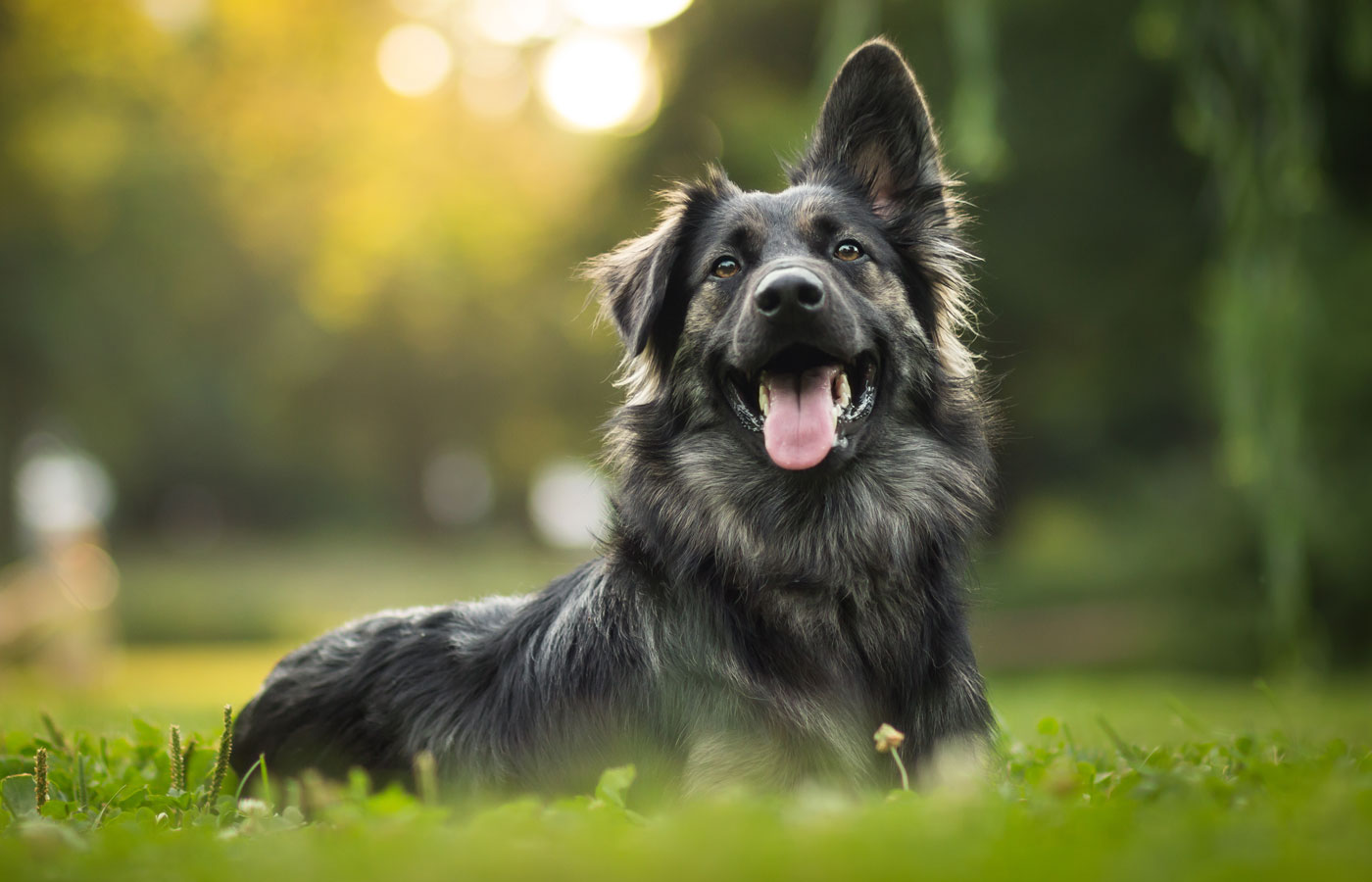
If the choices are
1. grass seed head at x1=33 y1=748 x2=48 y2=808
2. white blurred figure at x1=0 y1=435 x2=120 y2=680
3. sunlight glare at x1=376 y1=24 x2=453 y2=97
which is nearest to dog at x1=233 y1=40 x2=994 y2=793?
grass seed head at x1=33 y1=748 x2=48 y2=808

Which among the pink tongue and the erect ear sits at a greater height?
the erect ear

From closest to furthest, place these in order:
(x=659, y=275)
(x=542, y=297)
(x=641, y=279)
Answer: (x=659, y=275)
(x=641, y=279)
(x=542, y=297)

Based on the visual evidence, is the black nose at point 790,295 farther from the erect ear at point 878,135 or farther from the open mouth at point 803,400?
the erect ear at point 878,135

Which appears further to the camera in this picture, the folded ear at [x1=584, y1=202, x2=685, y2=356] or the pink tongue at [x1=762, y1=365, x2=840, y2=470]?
the folded ear at [x1=584, y1=202, x2=685, y2=356]

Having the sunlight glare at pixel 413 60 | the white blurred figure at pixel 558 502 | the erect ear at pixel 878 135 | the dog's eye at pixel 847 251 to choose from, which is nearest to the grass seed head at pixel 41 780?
the dog's eye at pixel 847 251

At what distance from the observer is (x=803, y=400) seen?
14.1 feet

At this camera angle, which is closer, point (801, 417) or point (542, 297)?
point (801, 417)

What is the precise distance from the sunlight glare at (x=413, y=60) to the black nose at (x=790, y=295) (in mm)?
27621

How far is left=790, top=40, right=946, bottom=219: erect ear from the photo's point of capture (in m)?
4.89

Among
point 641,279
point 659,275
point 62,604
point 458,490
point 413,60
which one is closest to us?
point 659,275

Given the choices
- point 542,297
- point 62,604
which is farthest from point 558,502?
point 62,604

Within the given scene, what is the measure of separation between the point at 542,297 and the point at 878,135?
24506mm

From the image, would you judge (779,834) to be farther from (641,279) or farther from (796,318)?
(641,279)

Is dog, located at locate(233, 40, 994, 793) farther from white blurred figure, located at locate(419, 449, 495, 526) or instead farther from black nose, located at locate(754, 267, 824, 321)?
white blurred figure, located at locate(419, 449, 495, 526)
